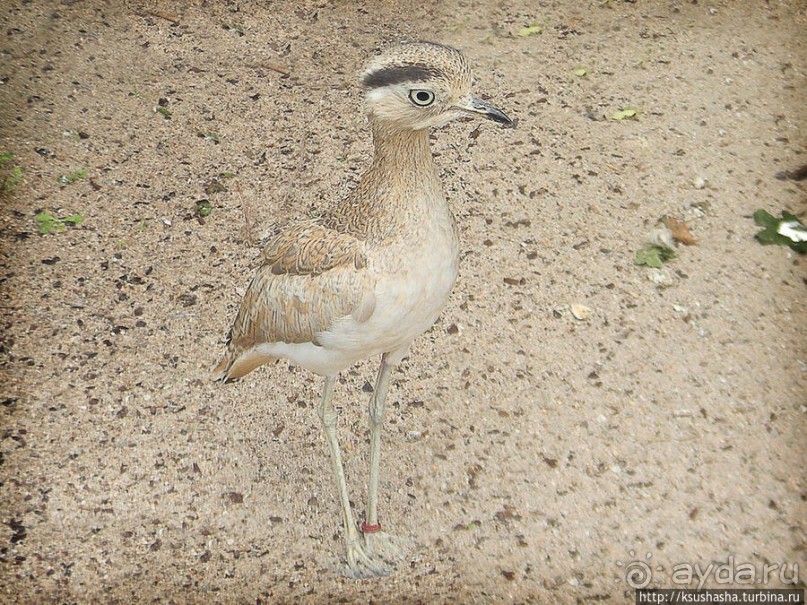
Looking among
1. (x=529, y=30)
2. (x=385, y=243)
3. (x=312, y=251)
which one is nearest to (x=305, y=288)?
(x=312, y=251)

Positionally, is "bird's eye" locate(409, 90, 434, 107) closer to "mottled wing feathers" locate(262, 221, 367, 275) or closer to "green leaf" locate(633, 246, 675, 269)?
"mottled wing feathers" locate(262, 221, 367, 275)

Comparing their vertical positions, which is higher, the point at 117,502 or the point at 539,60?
the point at 539,60

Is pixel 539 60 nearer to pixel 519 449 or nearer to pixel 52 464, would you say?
pixel 519 449

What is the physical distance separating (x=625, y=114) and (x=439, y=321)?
83.0 inches

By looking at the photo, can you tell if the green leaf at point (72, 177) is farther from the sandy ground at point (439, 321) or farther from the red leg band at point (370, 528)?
the red leg band at point (370, 528)

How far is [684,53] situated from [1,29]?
485 cm

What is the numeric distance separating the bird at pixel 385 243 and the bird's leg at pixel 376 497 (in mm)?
295

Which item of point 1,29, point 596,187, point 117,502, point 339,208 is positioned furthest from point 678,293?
point 1,29

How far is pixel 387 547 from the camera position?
338 cm

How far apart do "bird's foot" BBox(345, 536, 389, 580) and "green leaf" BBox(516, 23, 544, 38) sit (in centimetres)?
408

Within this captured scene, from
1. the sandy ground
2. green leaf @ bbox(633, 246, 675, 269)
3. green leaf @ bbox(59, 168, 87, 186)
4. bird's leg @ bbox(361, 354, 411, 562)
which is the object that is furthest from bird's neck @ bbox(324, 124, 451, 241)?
green leaf @ bbox(59, 168, 87, 186)

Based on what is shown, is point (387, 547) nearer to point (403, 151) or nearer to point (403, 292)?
point (403, 292)

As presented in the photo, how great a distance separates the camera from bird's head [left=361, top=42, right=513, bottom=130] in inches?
105

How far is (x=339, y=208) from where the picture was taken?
3.02 meters
